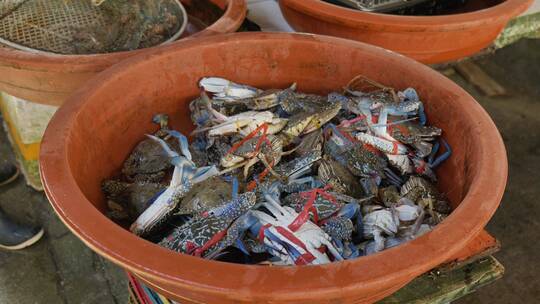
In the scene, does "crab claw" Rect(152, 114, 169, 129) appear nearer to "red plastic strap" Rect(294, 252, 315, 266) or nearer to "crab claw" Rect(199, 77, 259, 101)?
"crab claw" Rect(199, 77, 259, 101)

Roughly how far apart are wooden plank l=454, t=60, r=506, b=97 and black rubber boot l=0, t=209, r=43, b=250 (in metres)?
2.59

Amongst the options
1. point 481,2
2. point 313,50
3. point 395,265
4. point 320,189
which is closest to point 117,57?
point 313,50

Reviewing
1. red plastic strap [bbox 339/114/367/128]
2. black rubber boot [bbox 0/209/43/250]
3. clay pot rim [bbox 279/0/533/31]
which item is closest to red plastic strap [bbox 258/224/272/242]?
red plastic strap [bbox 339/114/367/128]

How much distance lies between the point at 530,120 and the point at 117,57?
→ 95.9 inches

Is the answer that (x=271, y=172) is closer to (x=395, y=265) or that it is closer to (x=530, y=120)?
(x=395, y=265)

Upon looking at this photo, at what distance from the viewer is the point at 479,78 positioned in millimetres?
3305

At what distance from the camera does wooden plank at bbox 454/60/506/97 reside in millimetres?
3219

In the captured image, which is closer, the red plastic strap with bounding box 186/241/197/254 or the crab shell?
the red plastic strap with bounding box 186/241/197/254

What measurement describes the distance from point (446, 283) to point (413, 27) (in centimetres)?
77

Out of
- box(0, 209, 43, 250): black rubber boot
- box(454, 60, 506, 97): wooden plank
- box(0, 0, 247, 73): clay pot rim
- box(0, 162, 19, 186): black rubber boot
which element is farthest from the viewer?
box(454, 60, 506, 97): wooden plank

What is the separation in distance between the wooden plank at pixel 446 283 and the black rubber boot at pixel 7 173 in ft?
6.02

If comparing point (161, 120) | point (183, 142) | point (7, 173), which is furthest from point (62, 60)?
point (7, 173)

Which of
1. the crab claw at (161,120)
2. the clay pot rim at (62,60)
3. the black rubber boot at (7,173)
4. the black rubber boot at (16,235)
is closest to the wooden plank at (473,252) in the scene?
the crab claw at (161,120)

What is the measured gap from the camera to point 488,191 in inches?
42.3
